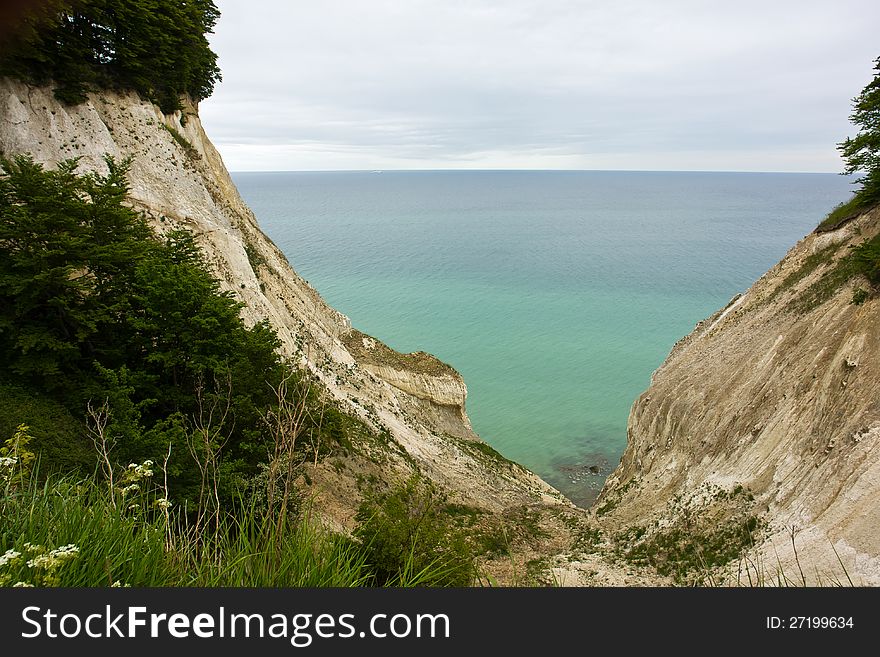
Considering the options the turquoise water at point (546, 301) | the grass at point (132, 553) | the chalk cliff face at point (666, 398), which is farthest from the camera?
the turquoise water at point (546, 301)

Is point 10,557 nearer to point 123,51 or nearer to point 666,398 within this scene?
point 666,398

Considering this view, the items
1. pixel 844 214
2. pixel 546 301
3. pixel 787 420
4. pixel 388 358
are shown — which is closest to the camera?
pixel 787 420

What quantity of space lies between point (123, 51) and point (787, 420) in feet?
108

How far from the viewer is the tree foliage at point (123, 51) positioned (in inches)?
858

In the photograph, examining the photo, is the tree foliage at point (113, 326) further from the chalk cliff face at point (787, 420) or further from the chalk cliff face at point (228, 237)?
the chalk cliff face at point (787, 420)

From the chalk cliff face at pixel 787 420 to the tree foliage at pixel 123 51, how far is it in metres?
29.8

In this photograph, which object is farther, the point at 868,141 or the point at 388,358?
the point at 388,358

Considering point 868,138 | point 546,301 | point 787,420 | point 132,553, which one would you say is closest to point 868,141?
point 868,138

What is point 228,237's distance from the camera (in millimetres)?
25656

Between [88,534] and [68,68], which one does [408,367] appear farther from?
[88,534]

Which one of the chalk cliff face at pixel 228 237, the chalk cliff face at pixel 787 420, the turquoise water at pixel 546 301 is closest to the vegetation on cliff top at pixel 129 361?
the chalk cliff face at pixel 228 237

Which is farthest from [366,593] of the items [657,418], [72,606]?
[657,418]

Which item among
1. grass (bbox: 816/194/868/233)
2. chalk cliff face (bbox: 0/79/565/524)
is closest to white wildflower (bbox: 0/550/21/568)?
chalk cliff face (bbox: 0/79/565/524)

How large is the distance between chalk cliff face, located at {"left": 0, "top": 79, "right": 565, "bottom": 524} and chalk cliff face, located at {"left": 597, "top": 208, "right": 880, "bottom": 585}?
8055 millimetres
